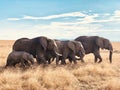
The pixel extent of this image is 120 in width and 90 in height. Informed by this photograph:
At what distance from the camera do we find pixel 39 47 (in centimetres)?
1977

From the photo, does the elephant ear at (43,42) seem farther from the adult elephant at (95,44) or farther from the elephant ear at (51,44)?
the adult elephant at (95,44)

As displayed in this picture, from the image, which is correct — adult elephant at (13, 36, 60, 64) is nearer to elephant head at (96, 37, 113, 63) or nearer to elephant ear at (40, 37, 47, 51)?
elephant ear at (40, 37, 47, 51)

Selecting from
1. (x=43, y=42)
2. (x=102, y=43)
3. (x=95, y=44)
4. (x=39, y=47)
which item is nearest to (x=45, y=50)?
(x=39, y=47)

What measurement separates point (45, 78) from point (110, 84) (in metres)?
2.62

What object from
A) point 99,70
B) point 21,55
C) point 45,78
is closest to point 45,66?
point 21,55

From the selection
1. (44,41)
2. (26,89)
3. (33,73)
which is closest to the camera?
(26,89)

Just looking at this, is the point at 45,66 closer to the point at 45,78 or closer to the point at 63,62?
the point at 63,62

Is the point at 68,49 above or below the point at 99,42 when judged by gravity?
above

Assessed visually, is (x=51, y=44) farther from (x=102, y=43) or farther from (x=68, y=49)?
(x=102, y=43)

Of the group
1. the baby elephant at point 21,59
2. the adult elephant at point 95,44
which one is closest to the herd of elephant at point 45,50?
the baby elephant at point 21,59

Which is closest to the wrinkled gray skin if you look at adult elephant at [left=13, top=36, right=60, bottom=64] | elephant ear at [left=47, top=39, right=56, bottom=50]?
adult elephant at [left=13, top=36, right=60, bottom=64]

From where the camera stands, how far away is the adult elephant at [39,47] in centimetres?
1969

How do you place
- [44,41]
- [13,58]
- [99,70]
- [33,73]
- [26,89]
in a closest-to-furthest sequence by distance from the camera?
1. [26,89]
2. [33,73]
3. [99,70]
4. [13,58]
5. [44,41]

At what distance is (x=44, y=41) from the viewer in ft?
65.1
